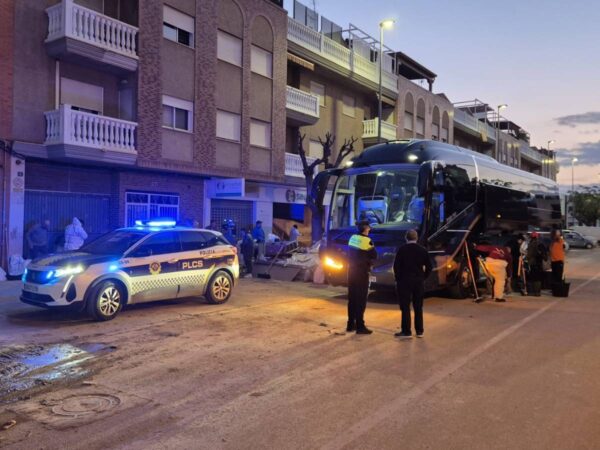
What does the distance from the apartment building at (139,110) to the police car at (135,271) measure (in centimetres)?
637

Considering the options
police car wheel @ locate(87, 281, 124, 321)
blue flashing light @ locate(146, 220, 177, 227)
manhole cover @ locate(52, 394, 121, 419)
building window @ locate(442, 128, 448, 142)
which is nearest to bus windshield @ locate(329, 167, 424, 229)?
blue flashing light @ locate(146, 220, 177, 227)

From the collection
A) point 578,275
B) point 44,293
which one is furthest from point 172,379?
point 578,275

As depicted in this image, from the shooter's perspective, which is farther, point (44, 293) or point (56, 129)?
point (56, 129)

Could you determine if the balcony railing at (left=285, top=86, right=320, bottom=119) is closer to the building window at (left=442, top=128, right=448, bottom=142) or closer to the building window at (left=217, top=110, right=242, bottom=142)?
the building window at (left=217, top=110, right=242, bottom=142)

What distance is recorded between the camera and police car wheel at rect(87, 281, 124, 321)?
29.7 ft

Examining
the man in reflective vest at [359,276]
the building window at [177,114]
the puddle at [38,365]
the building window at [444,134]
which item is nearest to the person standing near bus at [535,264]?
the man in reflective vest at [359,276]

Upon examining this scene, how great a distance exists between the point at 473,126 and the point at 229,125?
108 feet

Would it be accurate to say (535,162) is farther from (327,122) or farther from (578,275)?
(578,275)

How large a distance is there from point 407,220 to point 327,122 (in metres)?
18.7

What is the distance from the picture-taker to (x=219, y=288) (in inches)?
449

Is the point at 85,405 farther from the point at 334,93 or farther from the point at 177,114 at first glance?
the point at 334,93

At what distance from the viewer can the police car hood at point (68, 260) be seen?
9.02 m

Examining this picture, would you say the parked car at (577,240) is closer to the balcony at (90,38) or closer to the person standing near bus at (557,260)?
the person standing near bus at (557,260)

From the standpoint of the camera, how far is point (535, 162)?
71188mm
